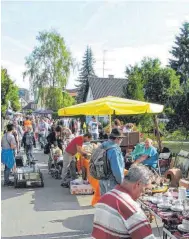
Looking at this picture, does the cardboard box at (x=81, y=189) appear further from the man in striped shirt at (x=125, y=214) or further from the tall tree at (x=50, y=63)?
the tall tree at (x=50, y=63)

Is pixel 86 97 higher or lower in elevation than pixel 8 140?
higher

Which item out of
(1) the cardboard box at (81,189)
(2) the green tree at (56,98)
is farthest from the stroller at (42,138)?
(2) the green tree at (56,98)

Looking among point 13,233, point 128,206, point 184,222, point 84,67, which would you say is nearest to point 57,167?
point 13,233

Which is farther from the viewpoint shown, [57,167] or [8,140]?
[57,167]

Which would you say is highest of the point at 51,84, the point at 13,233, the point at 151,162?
the point at 51,84

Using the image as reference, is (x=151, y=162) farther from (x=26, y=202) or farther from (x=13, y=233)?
(x=13, y=233)

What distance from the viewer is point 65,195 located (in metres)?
9.62

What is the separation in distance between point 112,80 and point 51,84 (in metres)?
8.63

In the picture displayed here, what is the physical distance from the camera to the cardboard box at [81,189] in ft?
31.6

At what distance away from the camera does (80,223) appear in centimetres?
720

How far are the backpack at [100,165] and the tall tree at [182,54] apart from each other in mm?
46279

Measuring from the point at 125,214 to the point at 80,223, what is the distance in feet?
14.6

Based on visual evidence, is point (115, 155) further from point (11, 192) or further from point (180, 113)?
point (180, 113)

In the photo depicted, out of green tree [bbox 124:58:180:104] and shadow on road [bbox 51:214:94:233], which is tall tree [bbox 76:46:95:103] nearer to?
green tree [bbox 124:58:180:104]
